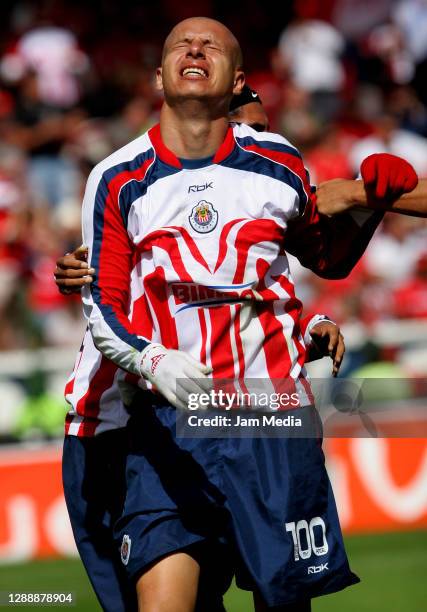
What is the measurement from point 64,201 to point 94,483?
269 inches

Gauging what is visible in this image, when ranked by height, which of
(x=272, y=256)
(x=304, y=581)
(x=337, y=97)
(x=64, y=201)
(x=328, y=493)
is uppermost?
(x=337, y=97)

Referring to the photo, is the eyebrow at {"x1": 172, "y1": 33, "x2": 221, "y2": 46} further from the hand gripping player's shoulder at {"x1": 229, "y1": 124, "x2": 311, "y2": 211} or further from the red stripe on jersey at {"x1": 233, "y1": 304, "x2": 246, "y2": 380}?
the red stripe on jersey at {"x1": 233, "y1": 304, "x2": 246, "y2": 380}

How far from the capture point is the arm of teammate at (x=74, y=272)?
390cm

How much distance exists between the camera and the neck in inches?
155

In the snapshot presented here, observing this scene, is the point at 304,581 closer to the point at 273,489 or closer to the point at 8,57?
the point at 273,489

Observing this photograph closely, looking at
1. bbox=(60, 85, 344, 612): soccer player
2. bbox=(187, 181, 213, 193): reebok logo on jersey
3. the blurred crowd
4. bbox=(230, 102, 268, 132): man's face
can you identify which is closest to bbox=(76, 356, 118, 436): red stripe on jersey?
bbox=(60, 85, 344, 612): soccer player

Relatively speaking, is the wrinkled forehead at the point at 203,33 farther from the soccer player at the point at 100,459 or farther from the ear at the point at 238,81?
the soccer player at the point at 100,459

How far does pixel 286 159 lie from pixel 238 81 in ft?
→ 1.22

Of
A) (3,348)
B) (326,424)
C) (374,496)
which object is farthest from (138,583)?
(3,348)

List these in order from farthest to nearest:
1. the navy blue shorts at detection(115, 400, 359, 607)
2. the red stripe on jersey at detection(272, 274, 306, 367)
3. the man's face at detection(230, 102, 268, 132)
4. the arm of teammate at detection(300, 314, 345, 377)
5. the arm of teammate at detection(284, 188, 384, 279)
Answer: the man's face at detection(230, 102, 268, 132), the arm of teammate at detection(284, 188, 384, 279), the arm of teammate at detection(300, 314, 345, 377), the red stripe on jersey at detection(272, 274, 306, 367), the navy blue shorts at detection(115, 400, 359, 607)

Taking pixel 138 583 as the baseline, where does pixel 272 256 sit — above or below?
above

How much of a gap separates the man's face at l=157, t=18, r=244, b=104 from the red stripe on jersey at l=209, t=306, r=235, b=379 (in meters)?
0.72

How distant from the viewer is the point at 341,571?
13.0 ft

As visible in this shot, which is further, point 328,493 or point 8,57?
point 8,57
